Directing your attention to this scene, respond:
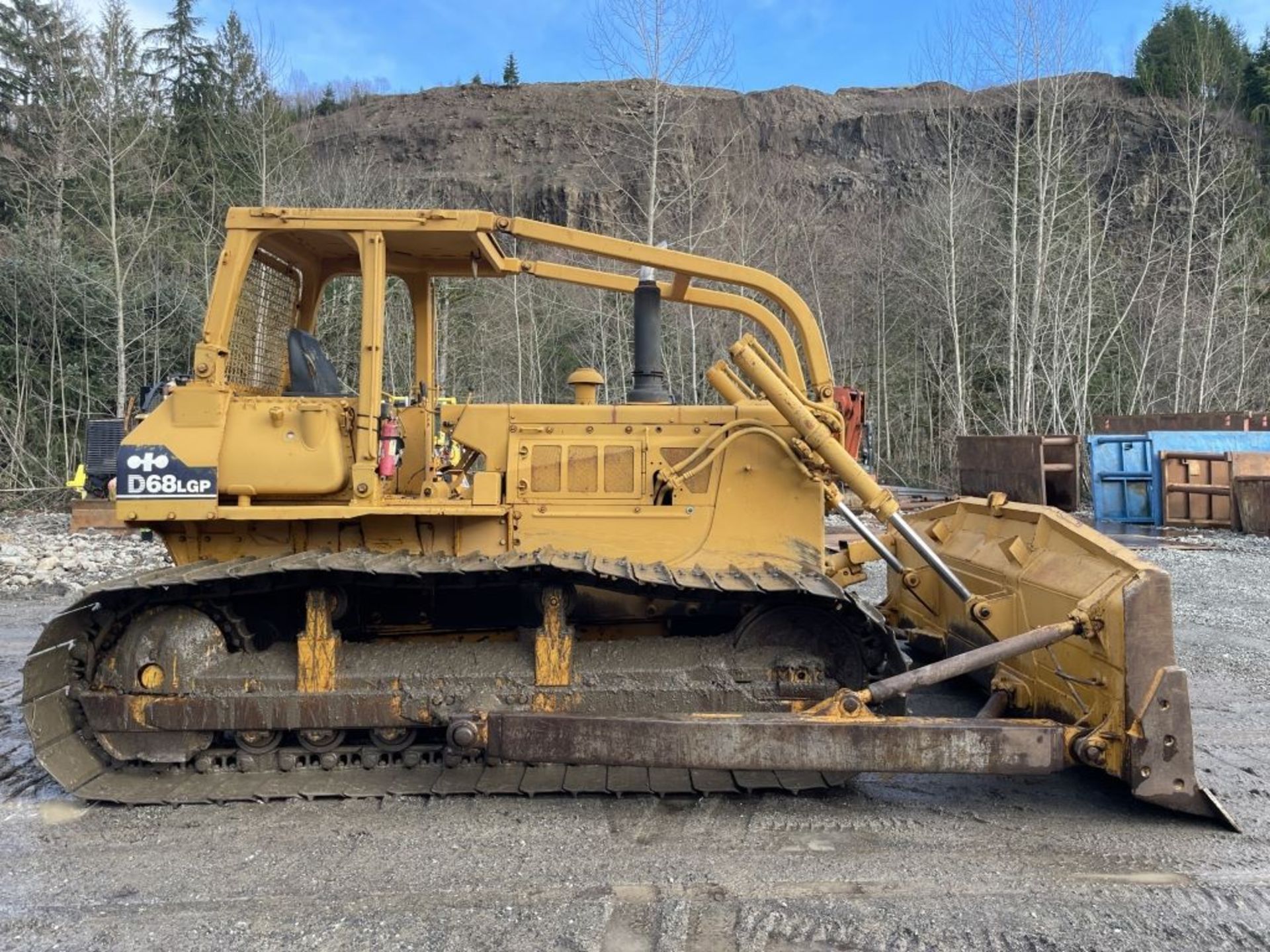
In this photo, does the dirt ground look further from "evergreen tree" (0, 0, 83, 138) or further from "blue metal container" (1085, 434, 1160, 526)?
"evergreen tree" (0, 0, 83, 138)

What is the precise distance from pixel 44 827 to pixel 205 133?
1171 inches

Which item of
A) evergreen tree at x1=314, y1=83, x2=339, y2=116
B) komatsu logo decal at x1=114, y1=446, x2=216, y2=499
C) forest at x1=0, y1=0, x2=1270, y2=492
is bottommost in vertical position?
komatsu logo decal at x1=114, y1=446, x2=216, y2=499

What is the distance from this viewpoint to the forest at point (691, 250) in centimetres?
1784

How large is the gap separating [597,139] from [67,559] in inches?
1744

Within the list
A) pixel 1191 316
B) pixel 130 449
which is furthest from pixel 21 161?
pixel 1191 316

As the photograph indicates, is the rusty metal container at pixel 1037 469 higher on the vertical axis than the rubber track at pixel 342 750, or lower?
higher

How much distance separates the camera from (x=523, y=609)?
14.4 ft

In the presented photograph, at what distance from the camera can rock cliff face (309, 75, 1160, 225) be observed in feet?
136

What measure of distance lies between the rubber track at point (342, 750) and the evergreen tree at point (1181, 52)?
3754 cm

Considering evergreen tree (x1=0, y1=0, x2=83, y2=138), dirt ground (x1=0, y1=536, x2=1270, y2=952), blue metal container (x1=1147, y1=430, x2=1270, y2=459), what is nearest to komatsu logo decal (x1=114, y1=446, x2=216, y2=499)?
dirt ground (x1=0, y1=536, x2=1270, y2=952)

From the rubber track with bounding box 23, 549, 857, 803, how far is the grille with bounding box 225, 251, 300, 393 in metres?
1.06

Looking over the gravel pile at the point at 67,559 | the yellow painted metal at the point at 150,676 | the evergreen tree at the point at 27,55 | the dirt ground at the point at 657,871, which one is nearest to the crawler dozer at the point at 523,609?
the yellow painted metal at the point at 150,676

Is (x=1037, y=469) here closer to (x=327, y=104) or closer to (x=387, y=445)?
(x=387, y=445)

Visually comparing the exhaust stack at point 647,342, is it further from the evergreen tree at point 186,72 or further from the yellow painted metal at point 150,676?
the evergreen tree at point 186,72
